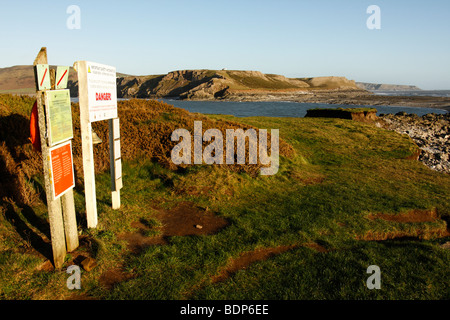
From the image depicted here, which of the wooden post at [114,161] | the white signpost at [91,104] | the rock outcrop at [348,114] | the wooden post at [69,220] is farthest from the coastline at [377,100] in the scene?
the wooden post at [69,220]

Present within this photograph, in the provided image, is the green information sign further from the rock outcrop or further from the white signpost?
the rock outcrop

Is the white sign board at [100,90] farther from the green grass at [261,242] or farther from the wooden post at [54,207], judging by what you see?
the green grass at [261,242]

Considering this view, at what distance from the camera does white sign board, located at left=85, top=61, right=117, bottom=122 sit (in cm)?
633

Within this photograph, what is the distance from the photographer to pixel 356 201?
9.70 m

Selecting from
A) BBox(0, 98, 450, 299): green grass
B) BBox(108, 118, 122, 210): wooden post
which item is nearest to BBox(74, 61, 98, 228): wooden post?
BBox(0, 98, 450, 299): green grass

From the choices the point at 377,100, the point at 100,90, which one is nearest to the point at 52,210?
the point at 100,90

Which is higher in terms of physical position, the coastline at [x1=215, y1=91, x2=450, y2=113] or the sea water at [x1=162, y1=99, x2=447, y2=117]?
the coastline at [x1=215, y1=91, x2=450, y2=113]

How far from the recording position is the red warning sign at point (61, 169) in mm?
5172

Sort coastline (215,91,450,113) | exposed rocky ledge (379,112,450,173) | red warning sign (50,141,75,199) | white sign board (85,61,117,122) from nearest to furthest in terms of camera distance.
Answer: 1. red warning sign (50,141,75,199)
2. white sign board (85,61,117,122)
3. exposed rocky ledge (379,112,450,173)
4. coastline (215,91,450,113)

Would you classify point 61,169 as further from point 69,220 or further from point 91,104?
point 91,104

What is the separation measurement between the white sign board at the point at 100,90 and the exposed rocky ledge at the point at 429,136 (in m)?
19.8

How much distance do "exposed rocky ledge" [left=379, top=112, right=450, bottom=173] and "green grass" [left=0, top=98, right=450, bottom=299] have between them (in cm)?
786

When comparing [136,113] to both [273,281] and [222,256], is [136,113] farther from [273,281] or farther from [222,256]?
[273,281]
